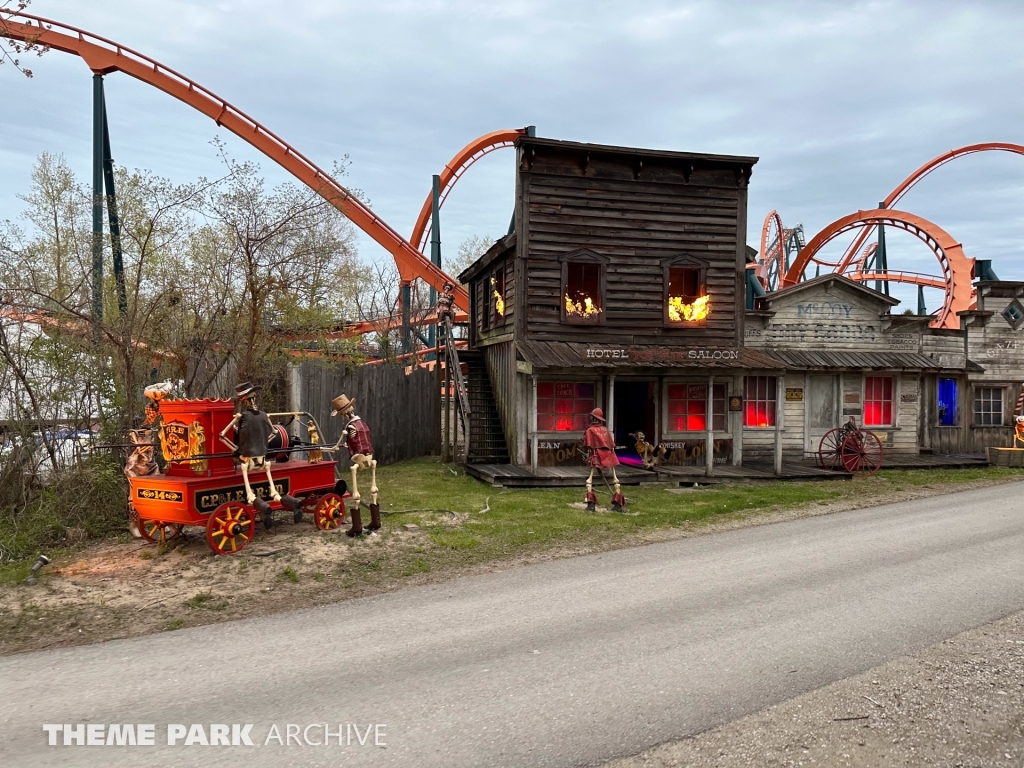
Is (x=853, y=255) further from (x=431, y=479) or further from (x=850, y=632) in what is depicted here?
→ (x=850, y=632)

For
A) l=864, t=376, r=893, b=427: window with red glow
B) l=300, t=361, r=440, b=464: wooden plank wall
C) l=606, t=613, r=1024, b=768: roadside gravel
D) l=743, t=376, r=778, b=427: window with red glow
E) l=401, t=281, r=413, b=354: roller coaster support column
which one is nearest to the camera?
l=606, t=613, r=1024, b=768: roadside gravel

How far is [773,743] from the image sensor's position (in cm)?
396

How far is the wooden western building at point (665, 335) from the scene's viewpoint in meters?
15.8

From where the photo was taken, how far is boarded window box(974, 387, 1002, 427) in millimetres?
20359

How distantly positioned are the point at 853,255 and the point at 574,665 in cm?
4358

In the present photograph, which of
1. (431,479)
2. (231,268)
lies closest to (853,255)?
(431,479)

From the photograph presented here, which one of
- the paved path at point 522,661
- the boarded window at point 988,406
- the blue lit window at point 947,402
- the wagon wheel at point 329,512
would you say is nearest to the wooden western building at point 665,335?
the blue lit window at point 947,402

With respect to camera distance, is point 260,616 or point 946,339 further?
point 946,339

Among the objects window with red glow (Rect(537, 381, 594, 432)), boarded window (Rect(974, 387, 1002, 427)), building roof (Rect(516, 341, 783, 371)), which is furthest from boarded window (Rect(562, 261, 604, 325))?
boarded window (Rect(974, 387, 1002, 427))

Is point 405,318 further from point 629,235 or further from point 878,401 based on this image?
point 878,401

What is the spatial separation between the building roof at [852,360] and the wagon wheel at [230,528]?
13855 mm

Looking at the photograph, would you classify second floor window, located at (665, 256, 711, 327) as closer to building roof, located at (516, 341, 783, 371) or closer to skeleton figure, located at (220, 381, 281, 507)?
building roof, located at (516, 341, 783, 371)

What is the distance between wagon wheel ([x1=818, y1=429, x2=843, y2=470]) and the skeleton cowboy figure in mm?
13938

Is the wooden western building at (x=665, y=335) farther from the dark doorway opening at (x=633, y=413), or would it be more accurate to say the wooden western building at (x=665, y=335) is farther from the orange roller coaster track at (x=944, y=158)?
the orange roller coaster track at (x=944, y=158)
